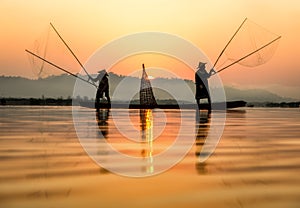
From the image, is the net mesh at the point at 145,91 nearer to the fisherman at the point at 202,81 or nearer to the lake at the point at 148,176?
the fisherman at the point at 202,81

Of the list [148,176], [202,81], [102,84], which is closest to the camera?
[148,176]

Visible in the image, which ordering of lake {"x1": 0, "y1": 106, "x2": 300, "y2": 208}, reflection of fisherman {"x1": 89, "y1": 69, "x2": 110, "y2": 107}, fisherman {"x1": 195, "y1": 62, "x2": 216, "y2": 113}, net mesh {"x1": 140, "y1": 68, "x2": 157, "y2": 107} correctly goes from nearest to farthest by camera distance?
lake {"x1": 0, "y1": 106, "x2": 300, "y2": 208}, fisherman {"x1": 195, "y1": 62, "x2": 216, "y2": 113}, reflection of fisherman {"x1": 89, "y1": 69, "x2": 110, "y2": 107}, net mesh {"x1": 140, "y1": 68, "x2": 157, "y2": 107}

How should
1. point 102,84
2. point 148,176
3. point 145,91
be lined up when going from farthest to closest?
point 145,91
point 102,84
point 148,176

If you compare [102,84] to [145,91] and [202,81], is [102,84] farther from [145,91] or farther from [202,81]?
[202,81]

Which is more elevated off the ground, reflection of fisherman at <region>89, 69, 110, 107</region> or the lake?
reflection of fisherman at <region>89, 69, 110, 107</region>

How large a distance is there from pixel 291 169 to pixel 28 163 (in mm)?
6832

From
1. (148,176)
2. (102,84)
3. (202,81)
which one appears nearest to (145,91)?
(102,84)

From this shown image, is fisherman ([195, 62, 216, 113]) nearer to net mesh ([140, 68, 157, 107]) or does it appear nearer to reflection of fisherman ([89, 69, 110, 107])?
reflection of fisherman ([89, 69, 110, 107])

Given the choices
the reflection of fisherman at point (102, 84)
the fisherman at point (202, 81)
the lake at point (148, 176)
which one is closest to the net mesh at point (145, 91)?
the reflection of fisherman at point (102, 84)

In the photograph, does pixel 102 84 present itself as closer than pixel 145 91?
Yes

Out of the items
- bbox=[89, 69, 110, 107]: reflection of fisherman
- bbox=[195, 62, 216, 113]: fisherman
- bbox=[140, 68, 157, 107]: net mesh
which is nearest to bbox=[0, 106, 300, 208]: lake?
bbox=[195, 62, 216, 113]: fisherman

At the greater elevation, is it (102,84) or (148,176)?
(102,84)

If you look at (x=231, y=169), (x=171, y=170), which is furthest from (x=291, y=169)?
(x=171, y=170)

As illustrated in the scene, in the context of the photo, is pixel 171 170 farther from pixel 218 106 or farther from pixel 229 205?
pixel 218 106
